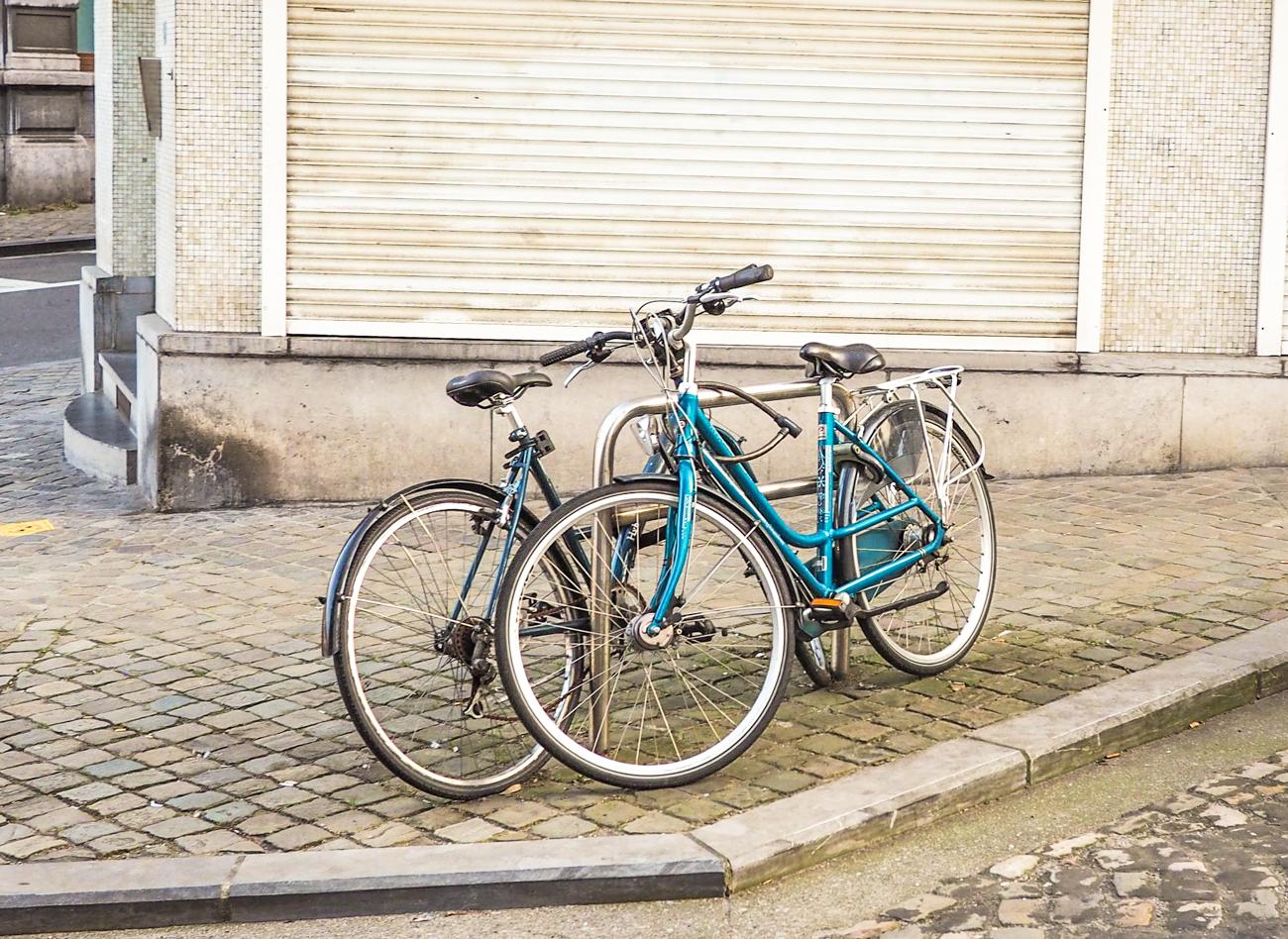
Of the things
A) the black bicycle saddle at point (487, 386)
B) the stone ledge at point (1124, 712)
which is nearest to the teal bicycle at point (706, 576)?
the black bicycle saddle at point (487, 386)

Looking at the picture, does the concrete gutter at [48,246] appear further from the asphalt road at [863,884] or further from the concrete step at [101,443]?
the asphalt road at [863,884]

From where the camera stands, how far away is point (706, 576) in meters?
5.05

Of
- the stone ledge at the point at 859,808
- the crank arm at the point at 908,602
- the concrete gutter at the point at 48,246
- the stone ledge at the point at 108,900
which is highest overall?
the concrete gutter at the point at 48,246

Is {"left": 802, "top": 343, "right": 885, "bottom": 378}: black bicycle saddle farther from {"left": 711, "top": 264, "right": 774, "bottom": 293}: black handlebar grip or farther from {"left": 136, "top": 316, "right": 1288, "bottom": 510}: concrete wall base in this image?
{"left": 136, "top": 316, "right": 1288, "bottom": 510}: concrete wall base

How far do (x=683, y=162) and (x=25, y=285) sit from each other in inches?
438

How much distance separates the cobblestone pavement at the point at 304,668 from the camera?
16.1ft

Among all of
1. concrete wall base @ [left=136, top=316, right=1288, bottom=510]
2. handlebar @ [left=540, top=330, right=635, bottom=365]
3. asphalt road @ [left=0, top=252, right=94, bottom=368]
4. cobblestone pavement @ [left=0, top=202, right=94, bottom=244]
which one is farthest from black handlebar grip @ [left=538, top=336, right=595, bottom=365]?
cobblestone pavement @ [left=0, top=202, right=94, bottom=244]

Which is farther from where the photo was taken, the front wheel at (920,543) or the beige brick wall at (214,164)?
the beige brick wall at (214,164)

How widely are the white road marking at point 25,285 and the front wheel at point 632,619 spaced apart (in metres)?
13.7

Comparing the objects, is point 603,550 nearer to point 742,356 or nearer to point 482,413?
point 482,413

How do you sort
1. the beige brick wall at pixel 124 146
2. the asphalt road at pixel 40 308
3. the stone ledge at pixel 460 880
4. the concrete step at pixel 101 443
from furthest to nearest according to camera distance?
the asphalt road at pixel 40 308 → the beige brick wall at pixel 124 146 → the concrete step at pixel 101 443 → the stone ledge at pixel 460 880

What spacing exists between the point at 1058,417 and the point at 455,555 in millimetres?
4419

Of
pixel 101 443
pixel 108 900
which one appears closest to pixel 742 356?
pixel 101 443

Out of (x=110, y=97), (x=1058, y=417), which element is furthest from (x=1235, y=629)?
(x=110, y=97)
